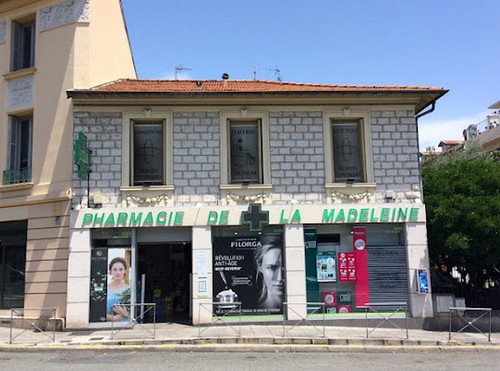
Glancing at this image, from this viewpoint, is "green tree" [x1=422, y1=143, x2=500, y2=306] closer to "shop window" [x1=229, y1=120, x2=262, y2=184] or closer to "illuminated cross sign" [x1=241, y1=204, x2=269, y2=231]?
"illuminated cross sign" [x1=241, y1=204, x2=269, y2=231]

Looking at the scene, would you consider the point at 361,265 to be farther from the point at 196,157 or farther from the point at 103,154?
the point at 103,154

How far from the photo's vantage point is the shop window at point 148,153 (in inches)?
543

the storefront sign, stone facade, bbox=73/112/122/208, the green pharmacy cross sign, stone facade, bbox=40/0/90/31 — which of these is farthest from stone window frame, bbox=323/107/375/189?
stone facade, bbox=40/0/90/31

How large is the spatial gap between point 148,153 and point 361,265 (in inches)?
268

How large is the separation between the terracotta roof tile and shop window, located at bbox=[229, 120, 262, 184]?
111cm

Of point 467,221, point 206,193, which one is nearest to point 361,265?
point 467,221

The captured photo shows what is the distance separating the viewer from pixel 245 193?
537 inches

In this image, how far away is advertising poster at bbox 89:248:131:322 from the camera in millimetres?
12961

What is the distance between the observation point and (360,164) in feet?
46.4

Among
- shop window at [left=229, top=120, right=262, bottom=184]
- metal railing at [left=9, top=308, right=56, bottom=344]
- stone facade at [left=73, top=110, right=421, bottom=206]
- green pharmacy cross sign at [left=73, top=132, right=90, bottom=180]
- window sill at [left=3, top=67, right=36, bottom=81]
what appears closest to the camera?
green pharmacy cross sign at [left=73, top=132, right=90, bottom=180]

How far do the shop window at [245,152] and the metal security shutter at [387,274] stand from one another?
3.93 meters

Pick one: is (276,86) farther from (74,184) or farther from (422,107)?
(74,184)

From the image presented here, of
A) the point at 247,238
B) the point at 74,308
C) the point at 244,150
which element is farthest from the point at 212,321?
the point at 244,150

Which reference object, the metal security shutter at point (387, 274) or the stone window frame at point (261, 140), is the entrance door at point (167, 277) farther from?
the metal security shutter at point (387, 274)
